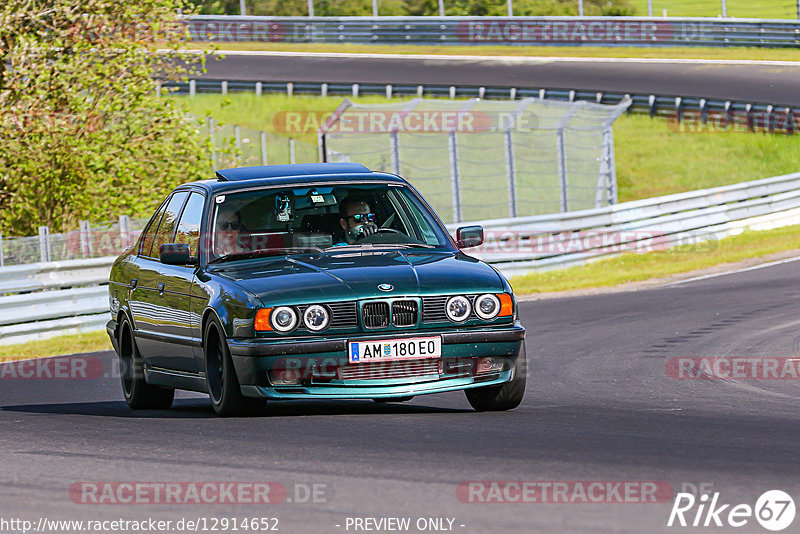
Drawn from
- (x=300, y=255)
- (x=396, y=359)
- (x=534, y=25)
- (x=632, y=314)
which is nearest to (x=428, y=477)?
(x=396, y=359)

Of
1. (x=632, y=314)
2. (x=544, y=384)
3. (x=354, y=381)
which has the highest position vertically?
(x=354, y=381)

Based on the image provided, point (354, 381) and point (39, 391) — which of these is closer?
point (354, 381)

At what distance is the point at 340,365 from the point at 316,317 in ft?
1.02

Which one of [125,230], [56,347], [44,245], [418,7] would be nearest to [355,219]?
[56,347]

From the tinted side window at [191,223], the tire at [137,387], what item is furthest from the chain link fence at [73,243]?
the tinted side window at [191,223]

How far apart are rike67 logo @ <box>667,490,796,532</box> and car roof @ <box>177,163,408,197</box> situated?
4488 millimetres

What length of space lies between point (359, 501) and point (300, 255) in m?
3.45

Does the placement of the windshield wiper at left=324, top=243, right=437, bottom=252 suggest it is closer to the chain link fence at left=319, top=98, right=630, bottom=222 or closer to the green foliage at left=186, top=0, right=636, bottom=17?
the chain link fence at left=319, top=98, right=630, bottom=222

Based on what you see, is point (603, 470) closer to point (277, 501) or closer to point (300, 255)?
point (277, 501)

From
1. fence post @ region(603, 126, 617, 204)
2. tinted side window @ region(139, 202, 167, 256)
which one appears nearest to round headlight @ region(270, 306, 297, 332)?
tinted side window @ region(139, 202, 167, 256)

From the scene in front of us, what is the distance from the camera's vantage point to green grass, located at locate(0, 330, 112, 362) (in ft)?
53.7

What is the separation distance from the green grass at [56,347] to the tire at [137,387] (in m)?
5.91

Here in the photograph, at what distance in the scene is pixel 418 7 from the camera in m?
56.7

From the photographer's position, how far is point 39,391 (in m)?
11.9
